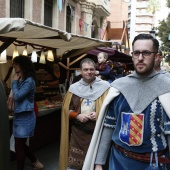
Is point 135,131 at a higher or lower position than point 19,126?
higher

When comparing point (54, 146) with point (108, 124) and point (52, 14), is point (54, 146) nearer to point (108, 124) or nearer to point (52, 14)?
point (108, 124)

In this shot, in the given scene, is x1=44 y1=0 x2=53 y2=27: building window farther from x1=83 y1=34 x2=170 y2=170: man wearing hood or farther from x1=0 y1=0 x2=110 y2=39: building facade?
x1=83 y1=34 x2=170 y2=170: man wearing hood

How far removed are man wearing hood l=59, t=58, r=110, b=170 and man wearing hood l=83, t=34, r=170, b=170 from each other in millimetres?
1469

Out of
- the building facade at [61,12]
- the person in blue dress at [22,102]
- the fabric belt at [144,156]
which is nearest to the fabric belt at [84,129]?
the person in blue dress at [22,102]

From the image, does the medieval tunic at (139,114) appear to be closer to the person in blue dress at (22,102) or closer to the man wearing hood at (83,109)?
the man wearing hood at (83,109)

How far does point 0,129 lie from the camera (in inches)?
96.9

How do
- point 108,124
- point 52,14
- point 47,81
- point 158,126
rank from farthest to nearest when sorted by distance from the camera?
point 52,14, point 47,81, point 108,124, point 158,126

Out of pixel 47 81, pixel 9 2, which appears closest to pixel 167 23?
pixel 9 2

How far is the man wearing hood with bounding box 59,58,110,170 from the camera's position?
4.01m

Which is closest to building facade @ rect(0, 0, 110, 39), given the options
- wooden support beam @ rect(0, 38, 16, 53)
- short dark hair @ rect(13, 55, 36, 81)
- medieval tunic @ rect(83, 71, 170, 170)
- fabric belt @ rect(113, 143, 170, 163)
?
wooden support beam @ rect(0, 38, 16, 53)

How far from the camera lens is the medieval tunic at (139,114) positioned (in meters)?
2.29

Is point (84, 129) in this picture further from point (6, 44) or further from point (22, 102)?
point (6, 44)

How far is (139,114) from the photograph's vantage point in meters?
2.32

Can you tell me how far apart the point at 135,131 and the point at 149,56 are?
596mm
